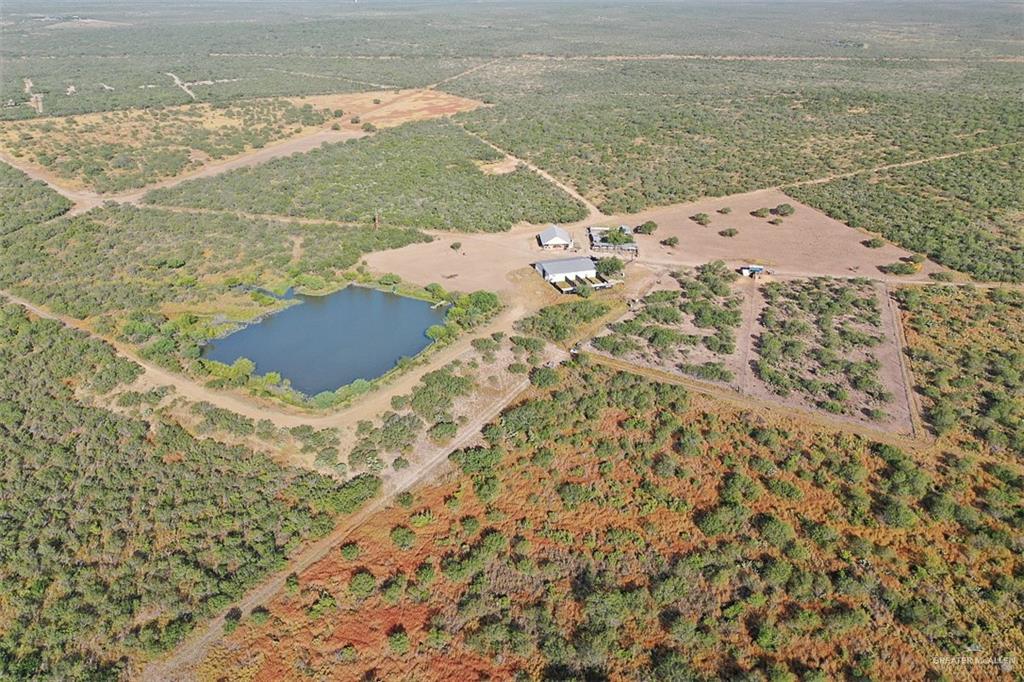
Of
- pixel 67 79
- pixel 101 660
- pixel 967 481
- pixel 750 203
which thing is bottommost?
pixel 101 660

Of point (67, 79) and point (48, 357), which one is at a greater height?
point (67, 79)

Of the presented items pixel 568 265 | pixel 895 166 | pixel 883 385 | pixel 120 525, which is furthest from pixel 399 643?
pixel 895 166

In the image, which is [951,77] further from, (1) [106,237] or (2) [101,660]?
(2) [101,660]

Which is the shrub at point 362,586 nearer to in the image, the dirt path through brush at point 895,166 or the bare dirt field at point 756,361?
the bare dirt field at point 756,361

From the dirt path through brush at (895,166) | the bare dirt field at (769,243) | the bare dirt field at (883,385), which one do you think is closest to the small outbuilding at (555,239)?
the bare dirt field at (769,243)

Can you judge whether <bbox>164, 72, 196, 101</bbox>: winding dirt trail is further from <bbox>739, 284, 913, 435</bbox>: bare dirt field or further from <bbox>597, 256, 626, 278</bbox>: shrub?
<bbox>739, 284, 913, 435</bbox>: bare dirt field

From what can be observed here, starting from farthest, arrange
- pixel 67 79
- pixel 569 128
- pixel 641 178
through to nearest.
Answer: pixel 67 79 → pixel 569 128 → pixel 641 178

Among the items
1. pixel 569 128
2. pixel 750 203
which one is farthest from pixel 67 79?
pixel 750 203
